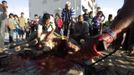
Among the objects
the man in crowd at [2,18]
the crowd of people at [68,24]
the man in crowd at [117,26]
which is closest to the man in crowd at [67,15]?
the crowd of people at [68,24]

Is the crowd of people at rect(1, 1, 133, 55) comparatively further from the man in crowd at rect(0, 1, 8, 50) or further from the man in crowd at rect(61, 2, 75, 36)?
the man in crowd at rect(0, 1, 8, 50)

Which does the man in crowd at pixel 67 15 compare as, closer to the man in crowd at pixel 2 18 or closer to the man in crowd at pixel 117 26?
the man in crowd at pixel 2 18

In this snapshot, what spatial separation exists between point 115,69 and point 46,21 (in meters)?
4.41

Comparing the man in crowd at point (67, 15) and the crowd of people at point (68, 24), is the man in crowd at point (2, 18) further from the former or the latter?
the man in crowd at point (67, 15)

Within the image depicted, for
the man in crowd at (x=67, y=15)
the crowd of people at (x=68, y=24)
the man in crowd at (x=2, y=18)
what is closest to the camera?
the crowd of people at (x=68, y=24)

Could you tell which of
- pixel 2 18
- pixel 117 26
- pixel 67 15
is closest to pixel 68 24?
pixel 67 15

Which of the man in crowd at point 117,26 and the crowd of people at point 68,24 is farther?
the crowd of people at point 68,24

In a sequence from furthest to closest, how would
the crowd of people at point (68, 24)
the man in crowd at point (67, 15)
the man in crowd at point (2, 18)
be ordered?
the man in crowd at point (67, 15)
the man in crowd at point (2, 18)
the crowd of people at point (68, 24)

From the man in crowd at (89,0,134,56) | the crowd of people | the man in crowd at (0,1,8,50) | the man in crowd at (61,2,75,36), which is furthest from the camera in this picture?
the man in crowd at (61,2,75,36)

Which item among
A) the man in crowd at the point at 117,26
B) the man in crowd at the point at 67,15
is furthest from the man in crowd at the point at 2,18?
the man in crowd at the point at 117,26

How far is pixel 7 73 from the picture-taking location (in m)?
8.27

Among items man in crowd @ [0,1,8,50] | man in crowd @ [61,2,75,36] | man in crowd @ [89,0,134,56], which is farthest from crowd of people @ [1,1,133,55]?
man in crowd @ [89,0,134,56]

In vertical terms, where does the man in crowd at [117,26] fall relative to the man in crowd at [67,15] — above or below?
above

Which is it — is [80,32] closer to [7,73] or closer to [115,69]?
[115,69]
